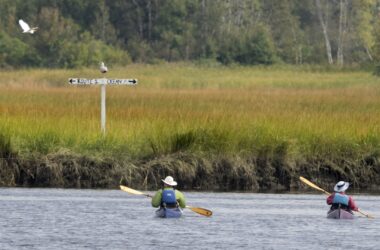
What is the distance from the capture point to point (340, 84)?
51469 millimetres

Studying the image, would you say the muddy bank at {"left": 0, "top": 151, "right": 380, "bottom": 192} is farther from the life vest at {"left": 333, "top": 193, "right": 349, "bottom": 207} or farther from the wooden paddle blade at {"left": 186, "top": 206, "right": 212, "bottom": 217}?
the life vest at {"left": 333, "top": 193, "right": 349, "bottom": 207}

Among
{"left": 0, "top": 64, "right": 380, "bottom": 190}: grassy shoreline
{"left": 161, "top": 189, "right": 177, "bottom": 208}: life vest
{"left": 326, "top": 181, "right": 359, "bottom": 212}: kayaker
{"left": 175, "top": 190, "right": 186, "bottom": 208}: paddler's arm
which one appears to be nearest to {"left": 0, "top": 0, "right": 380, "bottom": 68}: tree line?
{"left": 0, "top": 64, "right": 380, "bottom": 190}: grassy shoreline

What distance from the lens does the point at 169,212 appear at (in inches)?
796

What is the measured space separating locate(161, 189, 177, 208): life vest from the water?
0.29 metres

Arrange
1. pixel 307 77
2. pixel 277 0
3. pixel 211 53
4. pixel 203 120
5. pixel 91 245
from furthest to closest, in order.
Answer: pixel 277 0, pixel 211 53, pixel 307 77, pixel 203 120, pixel 91 245

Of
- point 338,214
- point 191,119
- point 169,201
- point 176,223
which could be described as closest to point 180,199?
point 169,201

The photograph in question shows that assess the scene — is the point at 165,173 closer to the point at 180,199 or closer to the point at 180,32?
the point at 180,199

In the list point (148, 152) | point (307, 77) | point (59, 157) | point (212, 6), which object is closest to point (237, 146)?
point (148, 152)

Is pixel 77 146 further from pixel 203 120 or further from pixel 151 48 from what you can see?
pixel 151 48

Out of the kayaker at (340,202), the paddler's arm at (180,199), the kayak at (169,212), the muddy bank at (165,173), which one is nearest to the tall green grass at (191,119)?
the muddy bank at (165,173)

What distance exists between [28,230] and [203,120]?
8.93 meters

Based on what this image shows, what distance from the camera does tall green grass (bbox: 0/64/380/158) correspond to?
24.8 m

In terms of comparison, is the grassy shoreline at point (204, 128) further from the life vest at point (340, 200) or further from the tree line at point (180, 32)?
the tree line at point (180, 32)

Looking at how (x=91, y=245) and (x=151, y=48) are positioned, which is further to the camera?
(x=151, y=48)
